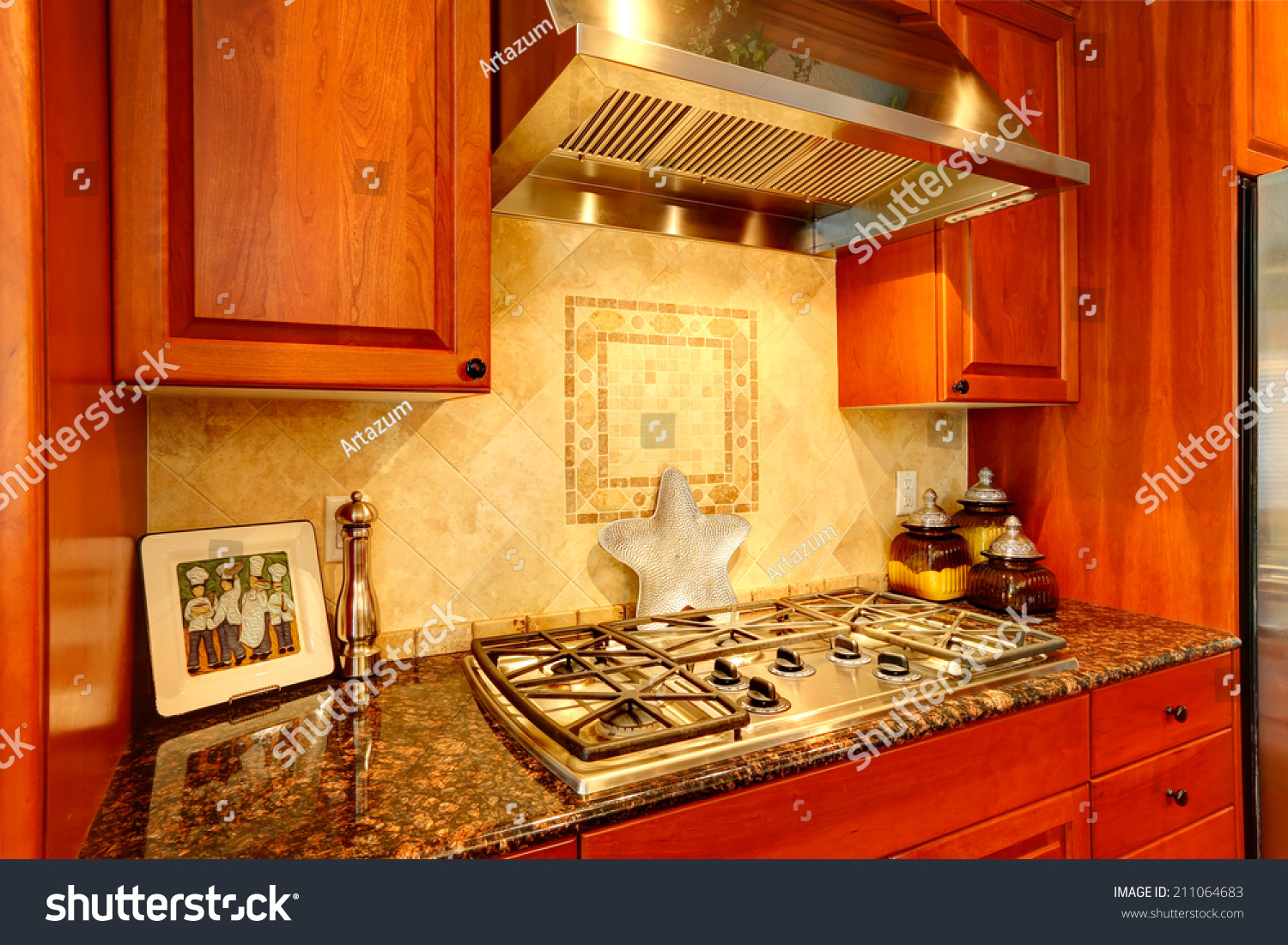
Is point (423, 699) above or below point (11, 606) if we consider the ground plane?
below

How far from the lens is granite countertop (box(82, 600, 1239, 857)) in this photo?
73 centimetres

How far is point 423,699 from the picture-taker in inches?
44.7

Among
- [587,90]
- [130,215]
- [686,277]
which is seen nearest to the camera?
[130,215]

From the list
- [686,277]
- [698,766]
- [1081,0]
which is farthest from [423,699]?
[1081,0]

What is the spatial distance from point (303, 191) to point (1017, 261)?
1542mm

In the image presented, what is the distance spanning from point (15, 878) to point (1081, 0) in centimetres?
248

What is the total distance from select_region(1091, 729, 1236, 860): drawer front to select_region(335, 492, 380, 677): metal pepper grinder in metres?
1.34

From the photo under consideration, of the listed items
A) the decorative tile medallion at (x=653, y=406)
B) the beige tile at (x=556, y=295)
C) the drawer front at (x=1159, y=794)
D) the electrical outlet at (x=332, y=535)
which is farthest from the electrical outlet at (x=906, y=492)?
the electrical outlet at (x=332, y=535)

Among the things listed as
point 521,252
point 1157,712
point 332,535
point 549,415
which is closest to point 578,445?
point 549,415

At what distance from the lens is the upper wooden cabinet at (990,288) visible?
1.56 metres

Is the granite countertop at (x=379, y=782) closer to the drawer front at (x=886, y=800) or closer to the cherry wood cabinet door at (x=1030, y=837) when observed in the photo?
the drawer front at (x=886, y=800)

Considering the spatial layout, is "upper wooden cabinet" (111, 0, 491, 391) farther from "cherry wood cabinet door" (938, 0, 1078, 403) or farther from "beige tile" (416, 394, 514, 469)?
"cherry wood cabinet door" (938, 0, 1078, 403)

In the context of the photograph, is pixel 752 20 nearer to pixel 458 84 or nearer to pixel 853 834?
pixel 458 84

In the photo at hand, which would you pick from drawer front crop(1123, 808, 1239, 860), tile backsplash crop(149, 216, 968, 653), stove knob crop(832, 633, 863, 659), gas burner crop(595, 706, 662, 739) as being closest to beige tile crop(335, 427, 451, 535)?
Answer: tile backsplash crop(149, 216, 968, 653)
